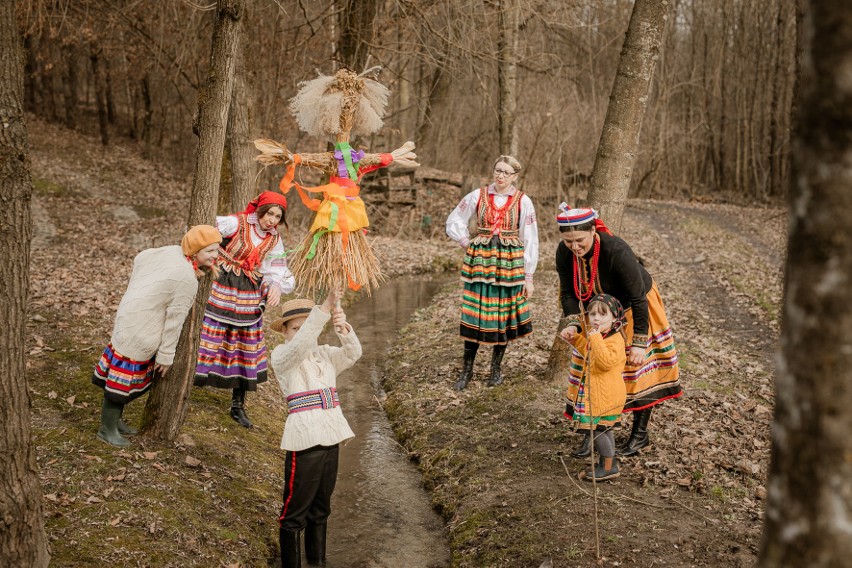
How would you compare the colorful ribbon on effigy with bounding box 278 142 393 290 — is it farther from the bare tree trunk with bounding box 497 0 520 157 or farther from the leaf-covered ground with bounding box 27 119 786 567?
the bare tree trunk with bounding box 497 0 520 157

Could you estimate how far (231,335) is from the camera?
6234mm

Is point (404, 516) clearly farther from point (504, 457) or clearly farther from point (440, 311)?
point (440, 311)

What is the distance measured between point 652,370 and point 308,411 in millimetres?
2524

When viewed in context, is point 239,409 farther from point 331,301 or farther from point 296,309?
point 331,301

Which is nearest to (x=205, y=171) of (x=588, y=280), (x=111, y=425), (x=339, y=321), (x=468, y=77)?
(x=339, y=321)

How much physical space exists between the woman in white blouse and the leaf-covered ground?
25.4 inches

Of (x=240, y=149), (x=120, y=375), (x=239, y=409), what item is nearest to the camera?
(x=120, y=375)

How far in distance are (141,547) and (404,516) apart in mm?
2026

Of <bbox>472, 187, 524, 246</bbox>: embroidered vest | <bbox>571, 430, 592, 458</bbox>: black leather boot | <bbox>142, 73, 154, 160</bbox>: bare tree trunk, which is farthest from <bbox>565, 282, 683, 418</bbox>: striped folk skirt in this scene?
<bbox>142, 73, 154, 160</bbox>: bare tree trunk

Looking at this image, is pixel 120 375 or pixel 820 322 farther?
pixel 120 375

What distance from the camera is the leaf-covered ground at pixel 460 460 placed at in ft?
14.5

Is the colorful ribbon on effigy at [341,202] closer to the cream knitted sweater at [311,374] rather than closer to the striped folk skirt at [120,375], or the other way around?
the cream knitted sweater at [311,374]

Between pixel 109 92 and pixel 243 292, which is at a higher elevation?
pixel 109 92

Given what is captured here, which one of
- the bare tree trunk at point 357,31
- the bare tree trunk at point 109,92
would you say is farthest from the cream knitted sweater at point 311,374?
the bare tree trunk at point 109,92
